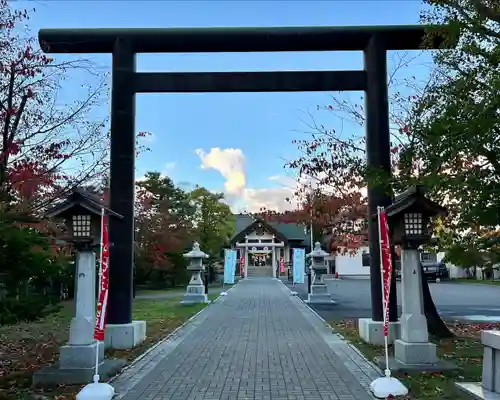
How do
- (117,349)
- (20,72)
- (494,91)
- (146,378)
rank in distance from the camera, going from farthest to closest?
(117,349)
(20,72)
(146,378)
(494,91)

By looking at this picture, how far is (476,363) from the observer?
828 centimetres

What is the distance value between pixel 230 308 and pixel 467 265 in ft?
51.5

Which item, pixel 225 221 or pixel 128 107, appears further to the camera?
pixel 225 221

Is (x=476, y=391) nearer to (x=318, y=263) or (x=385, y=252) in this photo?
(x=385, y=252)

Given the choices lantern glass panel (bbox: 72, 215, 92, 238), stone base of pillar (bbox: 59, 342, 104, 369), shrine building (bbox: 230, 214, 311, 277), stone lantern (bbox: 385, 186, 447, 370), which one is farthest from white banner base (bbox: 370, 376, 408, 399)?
shrine building (bbox: 230, 214, 311, 277)

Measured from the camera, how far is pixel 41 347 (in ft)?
34.9

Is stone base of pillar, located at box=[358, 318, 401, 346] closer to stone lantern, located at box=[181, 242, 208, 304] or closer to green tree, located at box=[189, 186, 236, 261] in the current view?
stone lantern, located at box=[181, 242, 208, 304]

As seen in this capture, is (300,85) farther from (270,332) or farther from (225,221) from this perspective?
(225,221)

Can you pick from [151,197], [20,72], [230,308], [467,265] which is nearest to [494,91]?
[467,265]

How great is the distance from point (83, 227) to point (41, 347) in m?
3.95

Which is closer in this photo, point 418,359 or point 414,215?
point 418,359

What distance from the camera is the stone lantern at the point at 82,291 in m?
7.53

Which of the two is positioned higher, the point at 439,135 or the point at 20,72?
the point at 20,72

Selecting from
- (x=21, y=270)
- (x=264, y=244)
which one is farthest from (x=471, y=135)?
A: (x=264, y=244)
